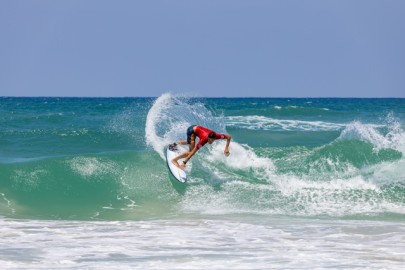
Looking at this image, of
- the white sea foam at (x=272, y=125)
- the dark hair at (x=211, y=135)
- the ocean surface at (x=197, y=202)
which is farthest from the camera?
the white sea foam at (x=272, y=125)

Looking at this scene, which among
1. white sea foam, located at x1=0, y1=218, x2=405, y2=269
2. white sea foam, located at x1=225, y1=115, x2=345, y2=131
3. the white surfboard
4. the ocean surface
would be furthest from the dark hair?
white sea foam, located at x1=225, y1=115, x2=345, y2=131

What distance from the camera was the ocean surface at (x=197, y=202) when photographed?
9.73 meters

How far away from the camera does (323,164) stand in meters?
18.1

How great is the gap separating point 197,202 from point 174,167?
0.95m

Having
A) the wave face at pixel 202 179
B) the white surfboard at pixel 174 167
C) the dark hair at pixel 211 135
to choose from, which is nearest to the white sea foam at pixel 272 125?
the wave face at pixel 202 179

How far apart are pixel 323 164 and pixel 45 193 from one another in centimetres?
654

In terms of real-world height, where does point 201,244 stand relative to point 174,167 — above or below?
below

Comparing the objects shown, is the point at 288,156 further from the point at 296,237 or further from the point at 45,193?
the point at 296,237

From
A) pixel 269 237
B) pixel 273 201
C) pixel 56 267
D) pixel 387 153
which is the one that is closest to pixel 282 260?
pixel 269 237

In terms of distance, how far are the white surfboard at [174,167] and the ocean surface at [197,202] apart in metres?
0.35

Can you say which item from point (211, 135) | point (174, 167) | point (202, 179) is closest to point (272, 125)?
point (202, 179)

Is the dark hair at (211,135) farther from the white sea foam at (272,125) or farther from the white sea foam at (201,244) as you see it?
the white sea foam at (272,125)

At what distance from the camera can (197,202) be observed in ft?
49.3

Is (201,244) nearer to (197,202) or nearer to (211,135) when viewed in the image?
(211,135)
